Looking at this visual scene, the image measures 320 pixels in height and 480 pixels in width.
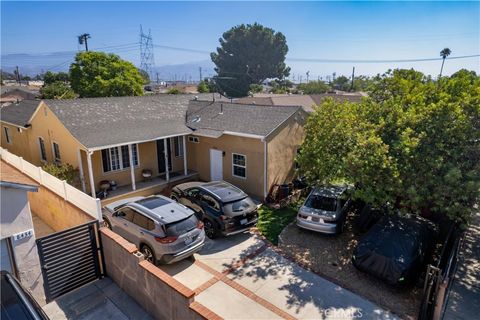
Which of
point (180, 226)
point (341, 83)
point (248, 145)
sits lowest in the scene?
point (180, 226)

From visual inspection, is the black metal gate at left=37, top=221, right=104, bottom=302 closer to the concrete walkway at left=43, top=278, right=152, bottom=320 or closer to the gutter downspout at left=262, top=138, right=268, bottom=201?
the concrete walkway at left=43, top=278, right=152, bottom=320

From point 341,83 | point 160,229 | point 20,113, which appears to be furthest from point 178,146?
point 341,83

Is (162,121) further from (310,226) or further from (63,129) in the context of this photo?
(310,226)

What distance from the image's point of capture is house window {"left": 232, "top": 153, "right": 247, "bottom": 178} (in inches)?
617

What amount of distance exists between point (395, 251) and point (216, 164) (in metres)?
10.2

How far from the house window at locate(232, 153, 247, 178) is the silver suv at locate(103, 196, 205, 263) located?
605 centimetres

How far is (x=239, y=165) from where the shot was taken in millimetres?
15883

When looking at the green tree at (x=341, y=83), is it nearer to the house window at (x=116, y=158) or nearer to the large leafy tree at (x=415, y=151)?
the large leafy tree at (x=415, y=151)

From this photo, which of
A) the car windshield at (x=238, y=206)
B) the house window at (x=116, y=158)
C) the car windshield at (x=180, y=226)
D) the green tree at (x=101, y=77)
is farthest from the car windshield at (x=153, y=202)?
the green tree at (x=101, y=77)

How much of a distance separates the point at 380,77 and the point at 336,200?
589 centimetres

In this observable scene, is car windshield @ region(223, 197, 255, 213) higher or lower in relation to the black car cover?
higher

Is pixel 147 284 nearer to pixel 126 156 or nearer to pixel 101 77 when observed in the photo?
pixel 126 156

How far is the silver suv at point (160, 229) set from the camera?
8891 mm

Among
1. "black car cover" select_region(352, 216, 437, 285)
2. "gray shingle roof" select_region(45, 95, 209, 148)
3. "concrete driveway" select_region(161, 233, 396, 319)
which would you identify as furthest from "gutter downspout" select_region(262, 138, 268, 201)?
"black car cover" select_region(352, 216, 437, 285)
